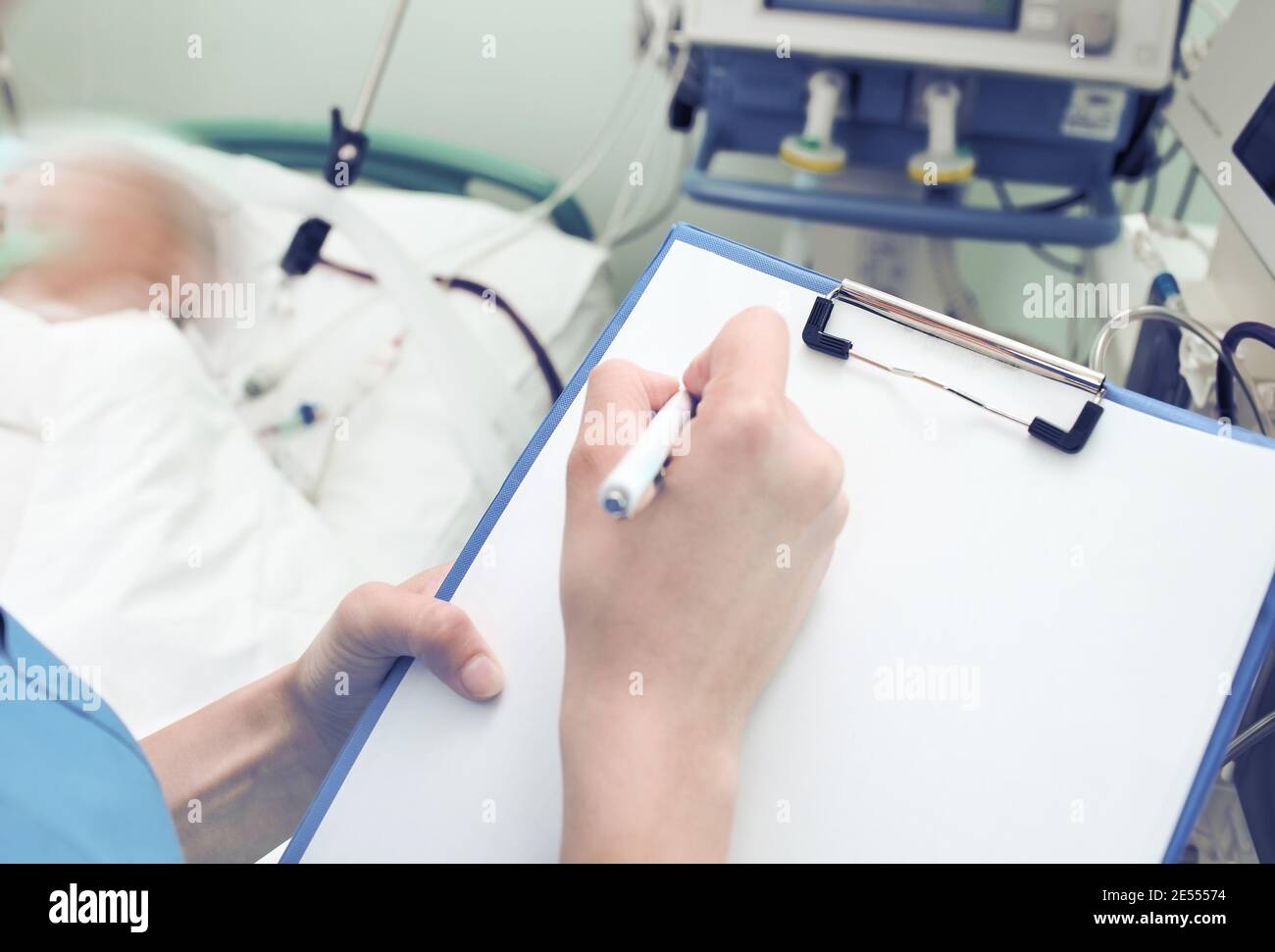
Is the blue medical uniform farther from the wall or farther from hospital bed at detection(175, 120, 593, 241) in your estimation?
the wall

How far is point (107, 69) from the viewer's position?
1642 millimetres

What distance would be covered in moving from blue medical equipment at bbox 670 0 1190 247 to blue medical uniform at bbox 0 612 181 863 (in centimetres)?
77

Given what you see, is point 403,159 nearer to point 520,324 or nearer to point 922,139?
point 520,324

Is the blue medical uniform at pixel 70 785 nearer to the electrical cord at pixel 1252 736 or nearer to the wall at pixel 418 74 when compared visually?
the electrical cord at pixel 1252 736

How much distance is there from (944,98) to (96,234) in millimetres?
847

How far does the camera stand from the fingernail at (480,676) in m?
0.49

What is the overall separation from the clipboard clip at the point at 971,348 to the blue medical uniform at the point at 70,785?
0.42 meters

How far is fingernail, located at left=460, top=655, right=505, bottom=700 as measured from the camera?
0.49 meters

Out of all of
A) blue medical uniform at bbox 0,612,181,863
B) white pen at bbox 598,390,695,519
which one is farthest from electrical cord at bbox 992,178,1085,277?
blue medical uniform at bbox 0,612,181,863

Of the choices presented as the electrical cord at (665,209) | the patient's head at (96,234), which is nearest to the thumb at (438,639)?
the patient's head at (96,234)

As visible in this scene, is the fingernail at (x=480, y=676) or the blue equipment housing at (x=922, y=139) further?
the blue equipment housing at (x=922, y=139)

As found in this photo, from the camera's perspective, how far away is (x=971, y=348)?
52 centimetres

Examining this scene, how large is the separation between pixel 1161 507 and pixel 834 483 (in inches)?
7.2

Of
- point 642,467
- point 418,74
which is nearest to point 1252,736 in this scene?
point 642,467
